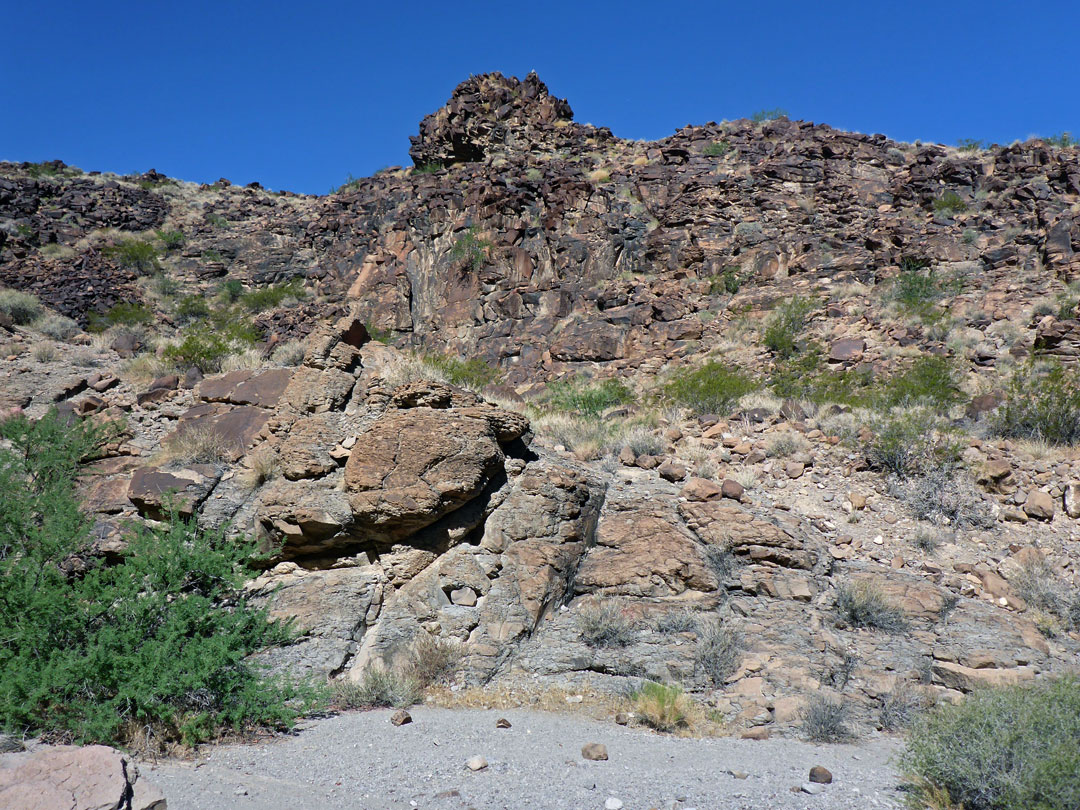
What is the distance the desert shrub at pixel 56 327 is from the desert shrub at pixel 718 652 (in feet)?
62.1

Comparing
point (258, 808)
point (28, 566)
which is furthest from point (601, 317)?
point (258, 808)

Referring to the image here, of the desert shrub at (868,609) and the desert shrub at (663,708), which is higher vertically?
the desert shrub at (868,609)

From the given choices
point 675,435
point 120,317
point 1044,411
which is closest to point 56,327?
point 120,317

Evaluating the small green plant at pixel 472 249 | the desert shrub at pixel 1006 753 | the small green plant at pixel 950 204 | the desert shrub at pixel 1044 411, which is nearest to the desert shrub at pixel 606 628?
the desert shrub at pixel 1006 753

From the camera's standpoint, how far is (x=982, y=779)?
386 cm

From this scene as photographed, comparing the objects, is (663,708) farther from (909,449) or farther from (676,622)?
(909,449)

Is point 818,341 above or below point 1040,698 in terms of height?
above

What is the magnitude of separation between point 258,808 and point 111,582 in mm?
4510

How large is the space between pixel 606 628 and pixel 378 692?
2.42 m

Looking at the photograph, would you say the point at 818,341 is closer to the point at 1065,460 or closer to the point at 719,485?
the point at 1065,460

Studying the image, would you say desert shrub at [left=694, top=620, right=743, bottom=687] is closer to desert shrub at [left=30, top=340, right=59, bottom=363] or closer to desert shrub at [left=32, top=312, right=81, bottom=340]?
desert shrub at [left=30, top=340, right=59, bottom=363]

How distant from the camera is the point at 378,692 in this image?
617cm

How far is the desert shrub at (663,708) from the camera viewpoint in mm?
5727

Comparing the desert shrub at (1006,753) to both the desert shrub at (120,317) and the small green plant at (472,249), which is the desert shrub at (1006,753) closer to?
the small green plant at (472,249)
